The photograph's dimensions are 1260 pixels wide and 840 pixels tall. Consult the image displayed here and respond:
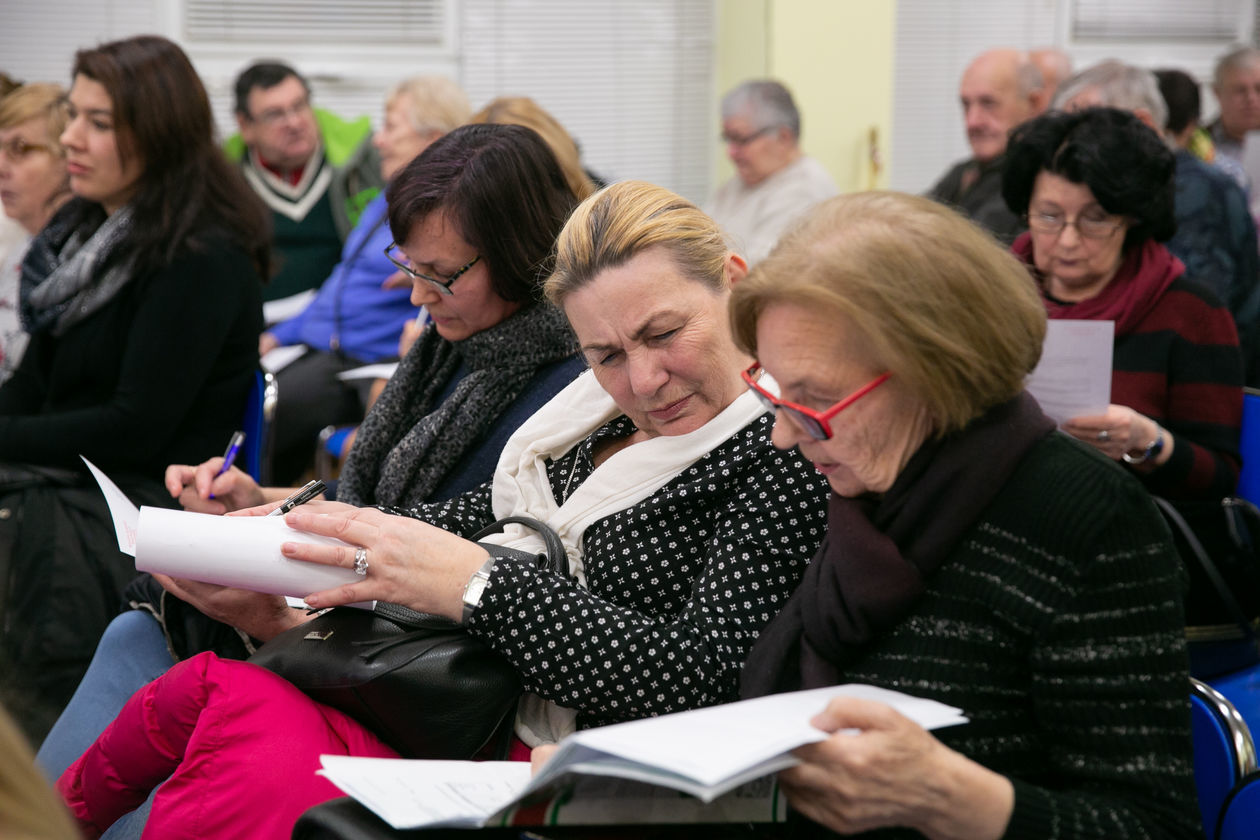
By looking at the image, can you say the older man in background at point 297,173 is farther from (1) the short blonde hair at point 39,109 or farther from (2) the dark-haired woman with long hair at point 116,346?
(2) the dark-haired woman with long hair at point 116,346

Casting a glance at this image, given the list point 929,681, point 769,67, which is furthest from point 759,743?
point 769,67

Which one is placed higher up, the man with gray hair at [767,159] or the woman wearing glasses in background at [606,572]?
the man with gray hair at [767,159]

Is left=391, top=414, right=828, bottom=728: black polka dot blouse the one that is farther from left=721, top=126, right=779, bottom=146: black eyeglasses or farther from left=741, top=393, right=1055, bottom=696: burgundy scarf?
left=721, top=126, right=779, bottom=146: black eyeglasses

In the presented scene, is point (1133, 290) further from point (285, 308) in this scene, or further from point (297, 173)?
point (297, 173)

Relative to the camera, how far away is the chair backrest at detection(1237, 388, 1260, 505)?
2.42 meters

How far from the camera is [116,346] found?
112 inches

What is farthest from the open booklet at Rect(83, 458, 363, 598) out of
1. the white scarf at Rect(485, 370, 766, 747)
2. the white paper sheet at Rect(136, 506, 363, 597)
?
the white scarf at Rect(485, 370, 766, 747)

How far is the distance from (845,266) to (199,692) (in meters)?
1.02

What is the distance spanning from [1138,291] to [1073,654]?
153cm

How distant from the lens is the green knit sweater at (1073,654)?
123 centimetres

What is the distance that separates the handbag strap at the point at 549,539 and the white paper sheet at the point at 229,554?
0.27m

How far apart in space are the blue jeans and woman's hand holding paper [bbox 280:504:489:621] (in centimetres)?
72

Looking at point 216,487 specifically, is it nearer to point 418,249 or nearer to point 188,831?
point 418,249

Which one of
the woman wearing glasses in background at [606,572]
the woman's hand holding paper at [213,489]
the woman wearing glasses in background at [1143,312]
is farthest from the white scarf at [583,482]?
the woman wearing glasses in background at [1143,312]
